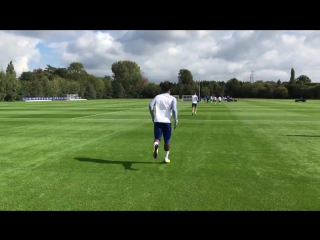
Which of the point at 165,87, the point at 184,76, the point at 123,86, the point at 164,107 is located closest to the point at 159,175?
the point at 164,107

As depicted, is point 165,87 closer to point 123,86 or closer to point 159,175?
point 159,175

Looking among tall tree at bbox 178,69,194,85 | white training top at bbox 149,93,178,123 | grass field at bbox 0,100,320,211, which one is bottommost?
grass field at bbox 0,100,320,211

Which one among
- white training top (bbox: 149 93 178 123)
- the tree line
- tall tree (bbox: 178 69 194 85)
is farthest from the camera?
tall tree (bbox: 178 69 194 85)

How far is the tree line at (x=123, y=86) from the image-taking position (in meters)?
102

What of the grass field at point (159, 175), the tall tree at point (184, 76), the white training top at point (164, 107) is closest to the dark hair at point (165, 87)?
the white training top at point (164, 107)

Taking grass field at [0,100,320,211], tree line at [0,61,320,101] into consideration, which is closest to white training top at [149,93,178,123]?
grass field at [0,100,320,211]

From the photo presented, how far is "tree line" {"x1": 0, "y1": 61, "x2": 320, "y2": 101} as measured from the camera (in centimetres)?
10181

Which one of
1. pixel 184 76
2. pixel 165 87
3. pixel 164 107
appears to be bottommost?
pixel 164 107

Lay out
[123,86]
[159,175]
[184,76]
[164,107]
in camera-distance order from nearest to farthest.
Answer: [159,175] → [164,107] → [184,76] → [123,86]

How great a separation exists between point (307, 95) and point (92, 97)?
256 ft

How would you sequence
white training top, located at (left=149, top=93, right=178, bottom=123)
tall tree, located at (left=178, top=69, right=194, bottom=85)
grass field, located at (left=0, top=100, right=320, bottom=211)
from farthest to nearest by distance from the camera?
tall tree, located at (left=178, top=69, right=194, bottom=85)
white training top, located at (left=149, top=93, right=178, bottom=123)
grass field, located at (left=0, top=100, right=320, bottom=211)

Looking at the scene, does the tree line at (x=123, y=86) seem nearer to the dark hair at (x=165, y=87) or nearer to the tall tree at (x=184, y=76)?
the tall tree at (x=184, y=76)

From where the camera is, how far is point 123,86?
497 feet

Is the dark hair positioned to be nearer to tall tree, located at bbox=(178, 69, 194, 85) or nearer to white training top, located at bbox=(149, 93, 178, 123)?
white training top, located at bbox=(149, 93, 178, 123)
